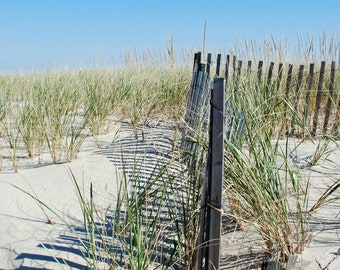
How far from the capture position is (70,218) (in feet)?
9.45

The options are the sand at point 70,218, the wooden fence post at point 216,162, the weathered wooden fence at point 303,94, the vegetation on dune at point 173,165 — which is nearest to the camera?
the wooden fence post at point 216,162

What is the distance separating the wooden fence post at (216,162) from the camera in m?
1.70

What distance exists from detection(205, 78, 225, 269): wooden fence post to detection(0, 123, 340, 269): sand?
0.48 ft

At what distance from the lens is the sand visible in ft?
6.90

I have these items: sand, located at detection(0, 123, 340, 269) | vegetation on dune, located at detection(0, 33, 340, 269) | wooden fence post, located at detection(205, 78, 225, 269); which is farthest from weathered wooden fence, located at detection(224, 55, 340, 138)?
wooden fence post, located at detection(205, 78, 225, 269)

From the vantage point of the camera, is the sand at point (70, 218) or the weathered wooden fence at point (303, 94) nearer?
the sand at point (70, 218)

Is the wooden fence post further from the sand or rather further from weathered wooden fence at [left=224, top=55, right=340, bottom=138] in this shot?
weathered wooden fence at [left=224, top=55, right=340, bottom=138]

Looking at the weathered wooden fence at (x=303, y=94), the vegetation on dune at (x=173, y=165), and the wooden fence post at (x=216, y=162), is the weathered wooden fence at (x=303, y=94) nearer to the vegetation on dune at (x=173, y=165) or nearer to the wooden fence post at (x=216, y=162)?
the vegetation on dune at (x=173, y=165)

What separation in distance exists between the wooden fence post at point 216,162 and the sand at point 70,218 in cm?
15

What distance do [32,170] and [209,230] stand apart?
2.45 meters

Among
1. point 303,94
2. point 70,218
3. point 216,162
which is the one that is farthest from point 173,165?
point 303,94

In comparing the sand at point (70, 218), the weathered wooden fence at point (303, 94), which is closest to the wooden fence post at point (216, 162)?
the sand at point (70, 218)

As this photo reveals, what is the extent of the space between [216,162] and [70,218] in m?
1.47

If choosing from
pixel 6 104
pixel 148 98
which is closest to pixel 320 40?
pixel 148 98
